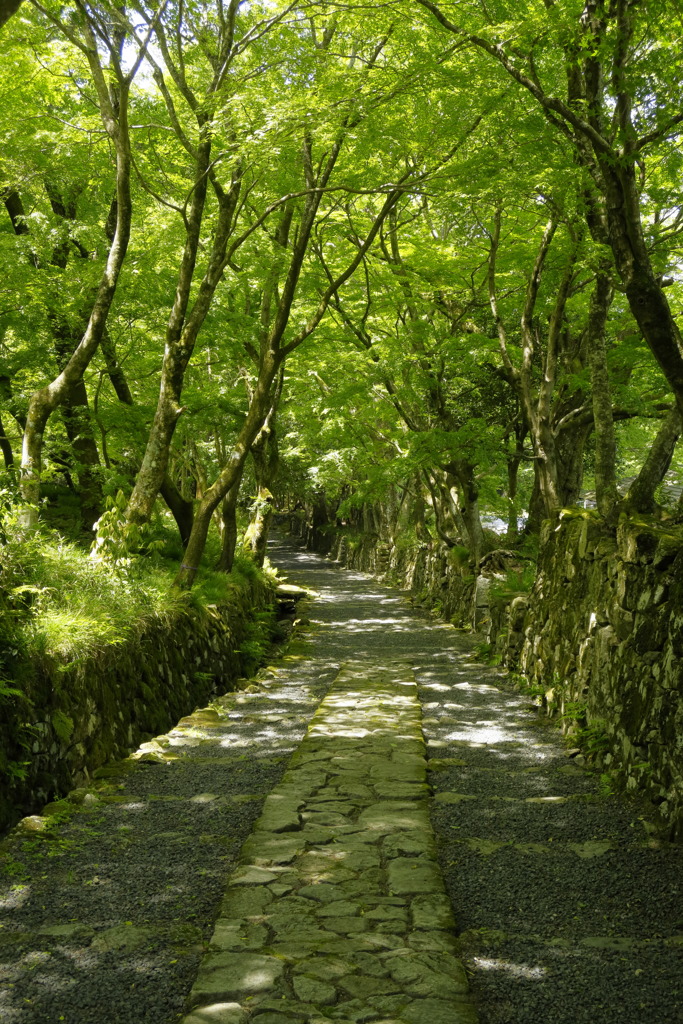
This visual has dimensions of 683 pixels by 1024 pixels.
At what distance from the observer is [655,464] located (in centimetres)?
679

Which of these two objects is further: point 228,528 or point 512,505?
point 512,505

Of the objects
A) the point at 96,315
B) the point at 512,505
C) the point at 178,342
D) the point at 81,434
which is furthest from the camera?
the point at 512,505

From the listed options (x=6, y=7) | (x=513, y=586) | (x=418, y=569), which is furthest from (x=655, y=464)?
(x=418, y=569)

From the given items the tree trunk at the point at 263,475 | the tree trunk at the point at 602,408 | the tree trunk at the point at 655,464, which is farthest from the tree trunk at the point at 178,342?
the tree trunk at the point at 655,464

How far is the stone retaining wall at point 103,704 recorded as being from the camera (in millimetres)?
4785

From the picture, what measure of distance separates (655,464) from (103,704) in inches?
202

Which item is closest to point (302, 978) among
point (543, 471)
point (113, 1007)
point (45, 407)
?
point (113, 1007)

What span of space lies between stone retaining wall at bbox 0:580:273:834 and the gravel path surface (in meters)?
0.27

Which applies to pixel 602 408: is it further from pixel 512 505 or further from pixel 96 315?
pixel 512 505

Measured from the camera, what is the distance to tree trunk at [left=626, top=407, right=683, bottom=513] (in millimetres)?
6644

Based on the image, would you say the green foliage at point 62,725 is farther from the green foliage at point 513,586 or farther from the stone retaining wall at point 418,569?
the stone retaining wall at point 418,569

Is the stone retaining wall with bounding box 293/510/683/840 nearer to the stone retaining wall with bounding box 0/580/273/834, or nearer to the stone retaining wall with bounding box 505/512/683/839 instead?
the stone retaining wall with bounding box 505/512/683/839

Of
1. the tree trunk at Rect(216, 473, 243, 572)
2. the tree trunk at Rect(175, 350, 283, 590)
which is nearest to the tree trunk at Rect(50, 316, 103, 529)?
the tree trunk at Rect(216, 473, 243, 572)

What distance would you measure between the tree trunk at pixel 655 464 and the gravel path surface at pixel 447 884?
2.31 metres
